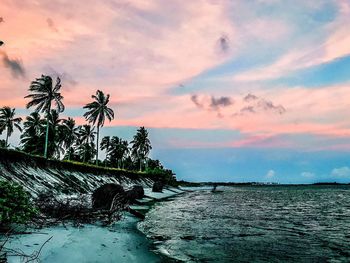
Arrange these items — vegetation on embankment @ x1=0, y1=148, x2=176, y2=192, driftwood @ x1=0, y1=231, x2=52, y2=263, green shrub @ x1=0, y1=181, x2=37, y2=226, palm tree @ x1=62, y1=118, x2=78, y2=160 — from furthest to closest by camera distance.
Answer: palm tree @ x1=62, y1=118, x2=78, y2=160, vegetation on embankment @ x1=0, y1=148, x2=176, y2=192, green shrub @ x1=0, y1=181, x2=37, y2=226, driftwood @ x1=0, y1=231, x2=52, y2=263

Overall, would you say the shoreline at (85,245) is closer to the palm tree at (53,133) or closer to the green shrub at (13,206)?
the green shrub at (13,206)

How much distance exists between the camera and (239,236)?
15320mm

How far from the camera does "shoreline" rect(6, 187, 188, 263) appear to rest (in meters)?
8.79

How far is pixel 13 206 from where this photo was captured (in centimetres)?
1029

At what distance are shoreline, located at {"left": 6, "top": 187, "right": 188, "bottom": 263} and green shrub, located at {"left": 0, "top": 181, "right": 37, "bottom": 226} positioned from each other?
0.62 m

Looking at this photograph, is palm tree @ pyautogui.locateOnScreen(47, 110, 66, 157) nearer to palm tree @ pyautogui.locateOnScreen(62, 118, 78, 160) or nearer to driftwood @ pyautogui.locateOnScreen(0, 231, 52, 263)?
palm tree @ pyautogui.locateOnScreen(62, 118, 78, 160)

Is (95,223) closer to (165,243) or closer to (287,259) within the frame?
(165,243)

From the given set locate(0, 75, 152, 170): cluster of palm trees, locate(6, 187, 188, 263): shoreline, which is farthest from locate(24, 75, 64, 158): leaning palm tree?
locate(6, 187, 188, 263): shoreline

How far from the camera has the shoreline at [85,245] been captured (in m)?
8.79

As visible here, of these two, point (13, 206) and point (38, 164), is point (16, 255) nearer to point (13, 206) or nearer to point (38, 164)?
point (13, 206)

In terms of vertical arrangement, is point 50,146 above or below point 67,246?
above

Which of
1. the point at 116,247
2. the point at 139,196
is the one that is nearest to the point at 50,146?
the point at 139,196

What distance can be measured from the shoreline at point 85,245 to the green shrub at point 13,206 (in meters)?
0.62

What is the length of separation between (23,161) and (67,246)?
21.7 meters
